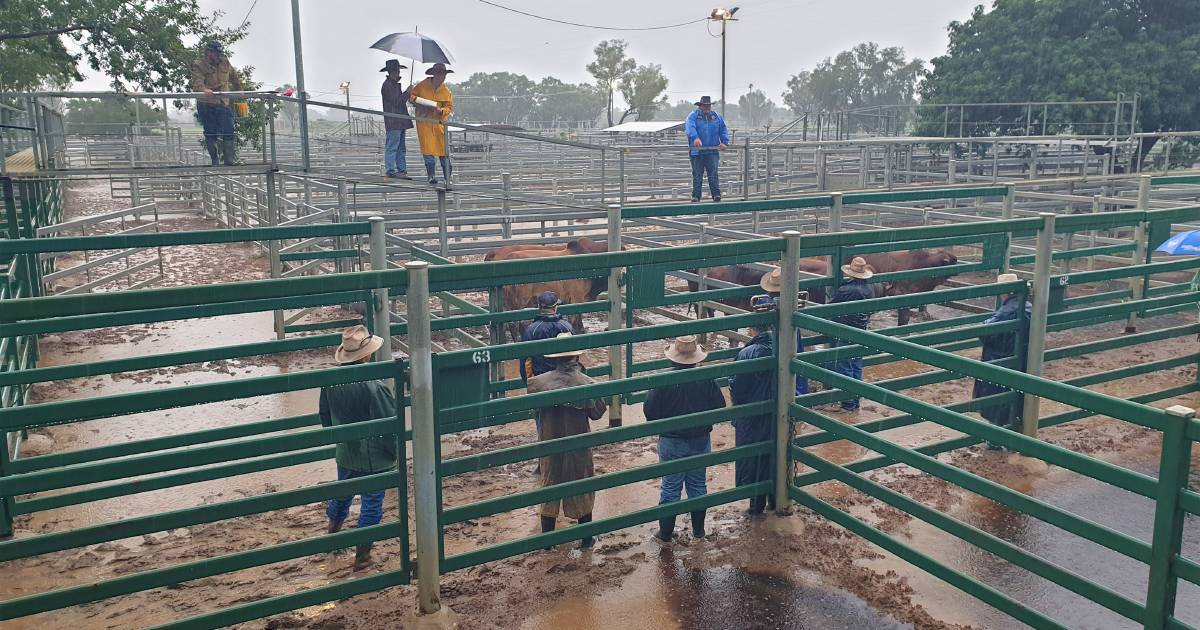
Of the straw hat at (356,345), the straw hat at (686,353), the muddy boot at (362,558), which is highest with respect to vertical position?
the straw hat at (356,345)

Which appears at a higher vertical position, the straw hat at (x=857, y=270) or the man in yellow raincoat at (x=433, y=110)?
the man in yellow raincoat at (x=433, y=110)

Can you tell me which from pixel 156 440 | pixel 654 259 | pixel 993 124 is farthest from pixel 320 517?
pixel 993 124

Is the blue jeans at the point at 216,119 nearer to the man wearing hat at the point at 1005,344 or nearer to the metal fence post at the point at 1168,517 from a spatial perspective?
the man wearing hat at the point at 1005,344

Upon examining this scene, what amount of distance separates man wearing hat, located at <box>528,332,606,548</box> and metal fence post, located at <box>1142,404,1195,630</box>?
323cm

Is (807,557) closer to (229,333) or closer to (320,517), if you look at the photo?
(320,517)

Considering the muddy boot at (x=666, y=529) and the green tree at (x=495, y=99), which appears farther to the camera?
the green tree at (x=495, y=99)

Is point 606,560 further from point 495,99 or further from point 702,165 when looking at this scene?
point 495,99

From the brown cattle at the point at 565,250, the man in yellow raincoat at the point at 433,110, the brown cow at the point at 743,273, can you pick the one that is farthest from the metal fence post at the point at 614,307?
the man in yellow raincoat at the point at 433,110

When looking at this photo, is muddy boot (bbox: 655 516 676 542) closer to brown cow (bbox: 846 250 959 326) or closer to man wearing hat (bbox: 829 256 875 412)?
man wearing hat (bbox: 829 256 875 412)

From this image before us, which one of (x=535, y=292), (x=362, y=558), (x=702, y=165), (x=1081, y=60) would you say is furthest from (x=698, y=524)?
(x=1081, y=60)

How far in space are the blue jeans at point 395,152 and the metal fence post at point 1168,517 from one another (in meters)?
10.8

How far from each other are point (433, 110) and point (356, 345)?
7319 millimetres

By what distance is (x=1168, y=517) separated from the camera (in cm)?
378

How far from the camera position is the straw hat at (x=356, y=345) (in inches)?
231
